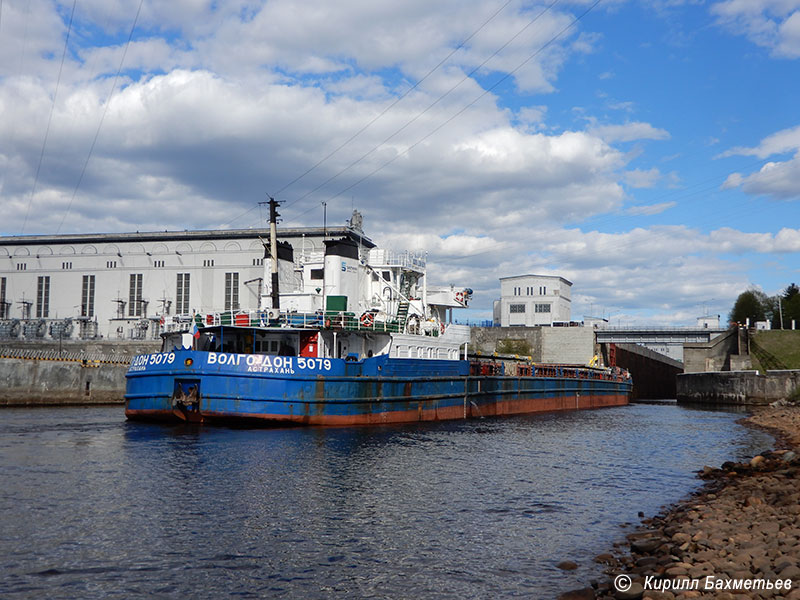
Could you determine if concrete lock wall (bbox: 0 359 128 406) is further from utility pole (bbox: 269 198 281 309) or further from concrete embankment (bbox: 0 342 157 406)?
utility pole (bbox: 269 198 281 309)

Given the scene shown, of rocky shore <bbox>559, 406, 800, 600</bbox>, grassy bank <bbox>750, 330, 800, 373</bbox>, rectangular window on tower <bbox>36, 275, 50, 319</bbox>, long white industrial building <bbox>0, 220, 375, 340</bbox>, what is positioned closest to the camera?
rocky shore <bbox>559, 406, 800, 600</bbox>

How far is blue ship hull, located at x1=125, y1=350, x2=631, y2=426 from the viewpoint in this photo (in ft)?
78.6

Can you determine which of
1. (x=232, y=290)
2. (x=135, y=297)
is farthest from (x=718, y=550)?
(x=135, y=297)

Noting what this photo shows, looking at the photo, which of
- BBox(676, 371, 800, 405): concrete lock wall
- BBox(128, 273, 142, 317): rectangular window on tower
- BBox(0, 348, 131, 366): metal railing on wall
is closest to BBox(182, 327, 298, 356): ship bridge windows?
BBox(0, 348, 131, 366): metal railing on wall

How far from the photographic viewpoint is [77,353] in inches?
1962

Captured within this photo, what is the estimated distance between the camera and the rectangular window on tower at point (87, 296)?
203ft

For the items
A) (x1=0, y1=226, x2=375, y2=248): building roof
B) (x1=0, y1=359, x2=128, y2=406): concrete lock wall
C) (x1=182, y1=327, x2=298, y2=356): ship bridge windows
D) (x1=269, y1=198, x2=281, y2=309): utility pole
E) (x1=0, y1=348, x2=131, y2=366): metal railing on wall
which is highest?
Result: (x1=0, y1=226, x2=375, y2=248): building roof

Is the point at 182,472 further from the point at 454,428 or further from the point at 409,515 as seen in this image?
the point at 454,428

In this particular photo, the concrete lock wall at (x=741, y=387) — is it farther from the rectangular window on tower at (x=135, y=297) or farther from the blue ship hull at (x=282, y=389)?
the rectangular window on tower at (x=135, y=297)

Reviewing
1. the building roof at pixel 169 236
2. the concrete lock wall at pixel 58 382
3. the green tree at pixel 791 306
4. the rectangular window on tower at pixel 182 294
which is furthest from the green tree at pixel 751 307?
the concrete lock wall at pixel 58 382

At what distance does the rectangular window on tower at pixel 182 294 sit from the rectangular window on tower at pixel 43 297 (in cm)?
1321

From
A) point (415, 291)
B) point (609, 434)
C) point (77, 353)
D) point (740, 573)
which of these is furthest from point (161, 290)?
point (740, 573)

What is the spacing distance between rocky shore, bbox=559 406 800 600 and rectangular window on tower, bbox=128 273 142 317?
55.2 m

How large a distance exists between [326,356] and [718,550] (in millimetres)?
Result: 19469
